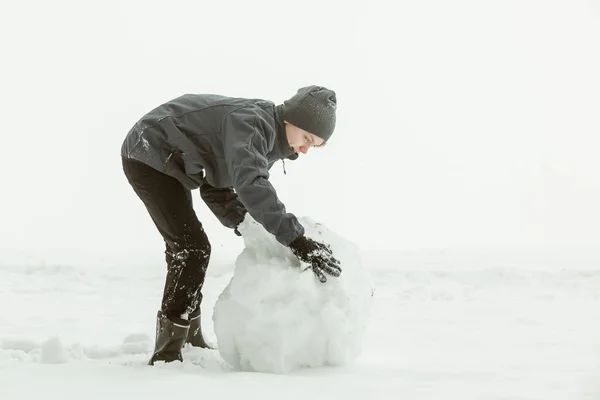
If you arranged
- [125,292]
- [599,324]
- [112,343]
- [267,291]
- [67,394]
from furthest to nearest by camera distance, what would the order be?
[125,292] → [599,324] → [112,343] → [267,291] → [67,394]

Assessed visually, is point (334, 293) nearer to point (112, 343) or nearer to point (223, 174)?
point (223, 174)

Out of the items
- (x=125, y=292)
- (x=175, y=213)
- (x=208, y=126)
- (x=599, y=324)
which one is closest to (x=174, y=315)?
(x=175, y=213)

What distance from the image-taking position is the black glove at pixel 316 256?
2.26m

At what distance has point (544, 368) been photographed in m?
2.34

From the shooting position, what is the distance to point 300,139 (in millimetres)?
2615

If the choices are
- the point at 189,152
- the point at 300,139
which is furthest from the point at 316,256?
the point at 189,152

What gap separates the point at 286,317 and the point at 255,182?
21.1 inches

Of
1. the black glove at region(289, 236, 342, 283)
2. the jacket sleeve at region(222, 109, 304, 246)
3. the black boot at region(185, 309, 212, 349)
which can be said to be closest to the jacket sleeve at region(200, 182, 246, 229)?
the black boot at region(185, 309, 212, 349)

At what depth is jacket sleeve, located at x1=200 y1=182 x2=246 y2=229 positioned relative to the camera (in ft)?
9.70

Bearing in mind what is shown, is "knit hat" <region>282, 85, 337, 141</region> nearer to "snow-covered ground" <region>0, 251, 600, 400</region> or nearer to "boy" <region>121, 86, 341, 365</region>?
"boy" <region>121, 86, 341, 365</region>

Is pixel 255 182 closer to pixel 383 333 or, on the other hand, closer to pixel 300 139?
pixel 300 139

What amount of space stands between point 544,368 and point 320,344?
0.89 m

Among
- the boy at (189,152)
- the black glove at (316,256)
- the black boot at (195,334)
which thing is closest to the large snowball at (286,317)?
the black glove at (316,256)

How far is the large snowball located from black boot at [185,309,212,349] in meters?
0.42
